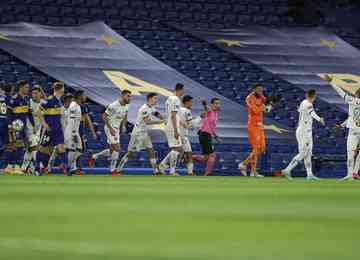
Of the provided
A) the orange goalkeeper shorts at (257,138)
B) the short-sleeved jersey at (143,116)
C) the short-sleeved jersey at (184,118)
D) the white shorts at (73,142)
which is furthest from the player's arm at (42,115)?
the orange goalkeeper shorts at (257,138)

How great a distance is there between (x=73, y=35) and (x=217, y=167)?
8107mm

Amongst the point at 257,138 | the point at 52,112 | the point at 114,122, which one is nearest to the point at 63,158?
the point at 114,122

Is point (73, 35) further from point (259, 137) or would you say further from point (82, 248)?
point (82, 248)

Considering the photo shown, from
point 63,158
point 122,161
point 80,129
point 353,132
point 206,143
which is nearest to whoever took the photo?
point 353,132

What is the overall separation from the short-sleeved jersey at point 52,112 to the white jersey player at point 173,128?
2.81 m

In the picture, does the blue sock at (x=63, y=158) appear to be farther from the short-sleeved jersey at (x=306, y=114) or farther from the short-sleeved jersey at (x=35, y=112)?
the short-sleeved jersey at (x=306, y=114)

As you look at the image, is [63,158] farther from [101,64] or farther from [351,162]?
[101,64]

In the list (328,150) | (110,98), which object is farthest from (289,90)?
(110,98)

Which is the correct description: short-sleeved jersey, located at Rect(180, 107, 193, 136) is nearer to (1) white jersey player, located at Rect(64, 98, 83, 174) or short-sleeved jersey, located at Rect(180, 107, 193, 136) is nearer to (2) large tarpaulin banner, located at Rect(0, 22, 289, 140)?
(1) white jersey player, located at Rect(64, 98, 83, 174)

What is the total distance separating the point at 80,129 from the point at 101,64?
8897 mm

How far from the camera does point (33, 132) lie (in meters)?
26.8

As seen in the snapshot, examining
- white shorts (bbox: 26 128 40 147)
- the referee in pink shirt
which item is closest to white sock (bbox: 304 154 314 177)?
the referee in pink shirt

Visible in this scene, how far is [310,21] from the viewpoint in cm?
4297

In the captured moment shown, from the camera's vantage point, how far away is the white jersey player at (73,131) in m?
26.9
